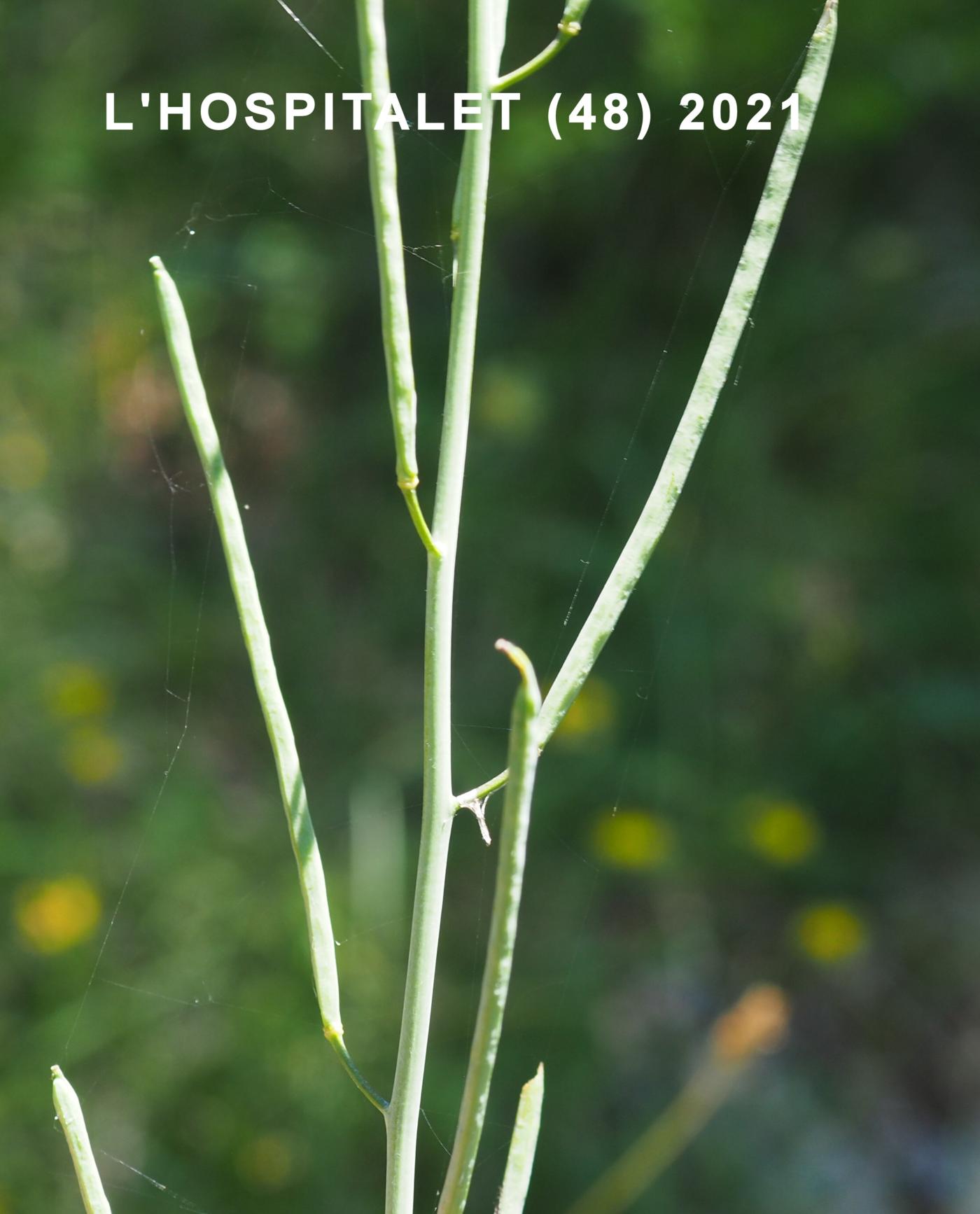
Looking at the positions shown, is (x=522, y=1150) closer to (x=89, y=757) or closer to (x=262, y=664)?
(x=262, y=664)

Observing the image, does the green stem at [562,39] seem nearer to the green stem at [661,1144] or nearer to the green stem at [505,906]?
the green stem at [505,906]

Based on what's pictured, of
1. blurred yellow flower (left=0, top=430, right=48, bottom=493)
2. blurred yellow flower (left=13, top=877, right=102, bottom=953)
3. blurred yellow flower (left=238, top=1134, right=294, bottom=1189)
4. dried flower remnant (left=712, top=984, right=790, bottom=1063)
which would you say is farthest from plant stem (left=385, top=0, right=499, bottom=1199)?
blurred yellow flower (left=0, top=430, right=48, bottom=493)

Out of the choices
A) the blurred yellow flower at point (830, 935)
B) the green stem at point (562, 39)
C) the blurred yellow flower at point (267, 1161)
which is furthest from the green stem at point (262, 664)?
the blurred yellow flower at point (830, 935)

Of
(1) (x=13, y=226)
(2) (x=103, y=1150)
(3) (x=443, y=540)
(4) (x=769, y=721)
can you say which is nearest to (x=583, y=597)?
(4) (x=769, y=721)

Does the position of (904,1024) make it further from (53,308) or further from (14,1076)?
(53,308)

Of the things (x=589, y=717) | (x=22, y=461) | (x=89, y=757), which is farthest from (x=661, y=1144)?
(x=22, y=461)

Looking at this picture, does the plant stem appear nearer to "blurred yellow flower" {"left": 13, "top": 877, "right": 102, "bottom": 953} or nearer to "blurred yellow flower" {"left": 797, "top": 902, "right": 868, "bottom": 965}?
"blurred yellow flower" {"left": 13, "top": 877, "right": 102, "bottom": 953}
